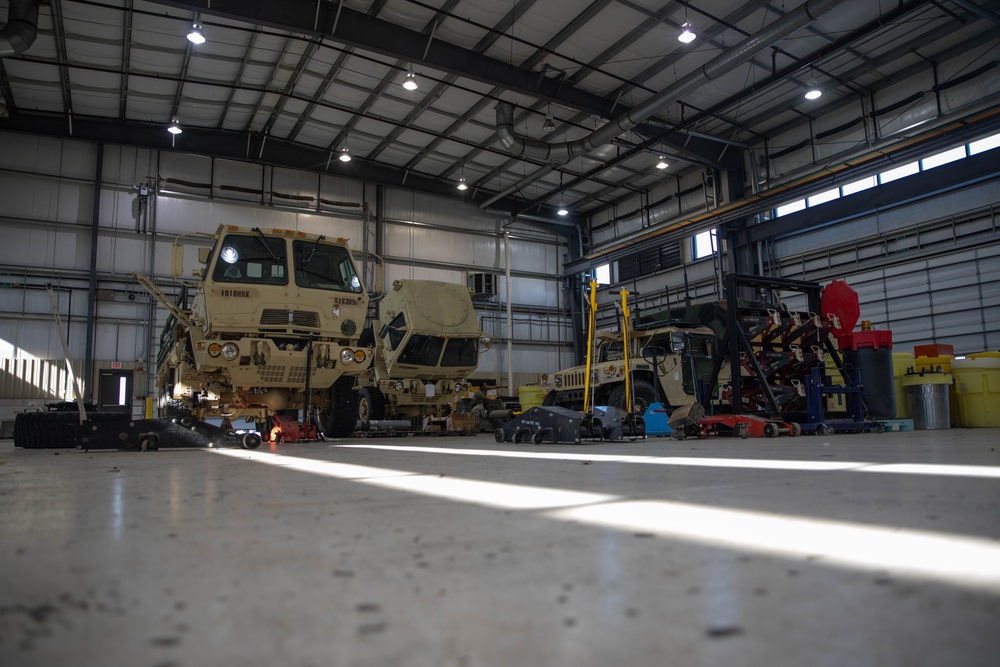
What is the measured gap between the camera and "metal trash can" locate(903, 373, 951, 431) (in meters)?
9.53

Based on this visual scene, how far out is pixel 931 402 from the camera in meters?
9.55

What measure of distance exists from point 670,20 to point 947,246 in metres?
8.86

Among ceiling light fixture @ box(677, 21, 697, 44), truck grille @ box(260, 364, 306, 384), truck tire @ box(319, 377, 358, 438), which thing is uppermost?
ceiling light fixture @ box(677, 21, 697, 44)

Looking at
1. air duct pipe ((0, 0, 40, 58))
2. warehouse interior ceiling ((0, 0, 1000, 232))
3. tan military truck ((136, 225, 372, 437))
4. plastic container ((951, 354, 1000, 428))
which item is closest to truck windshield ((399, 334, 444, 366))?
tan military truck ((136, 225, 372, 437))

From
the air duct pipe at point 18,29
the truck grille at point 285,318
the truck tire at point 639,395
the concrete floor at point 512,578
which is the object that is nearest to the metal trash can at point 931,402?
the truck tire at point 639,395

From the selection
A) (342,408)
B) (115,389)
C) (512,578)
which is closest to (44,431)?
(342,408)

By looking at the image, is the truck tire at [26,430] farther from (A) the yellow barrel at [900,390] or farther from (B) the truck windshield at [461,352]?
(A) the yellow barrel at [900,390]

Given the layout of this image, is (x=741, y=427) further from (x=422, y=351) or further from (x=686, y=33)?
(x=686, y=33)

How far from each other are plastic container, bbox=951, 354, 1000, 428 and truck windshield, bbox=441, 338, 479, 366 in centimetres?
835

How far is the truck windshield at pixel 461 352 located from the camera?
1198 cm

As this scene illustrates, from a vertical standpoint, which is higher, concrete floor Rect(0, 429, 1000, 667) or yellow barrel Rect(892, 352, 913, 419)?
yellow barrel Rect(892, 352, 913, 419)

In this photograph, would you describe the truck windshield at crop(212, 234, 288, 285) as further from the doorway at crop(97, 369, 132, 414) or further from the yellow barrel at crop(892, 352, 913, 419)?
the doorway at crop(97, 369, 132, 414)

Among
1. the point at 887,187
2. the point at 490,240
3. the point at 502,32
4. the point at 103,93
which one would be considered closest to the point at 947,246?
the point at 887,187

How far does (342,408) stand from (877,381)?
7.77m
